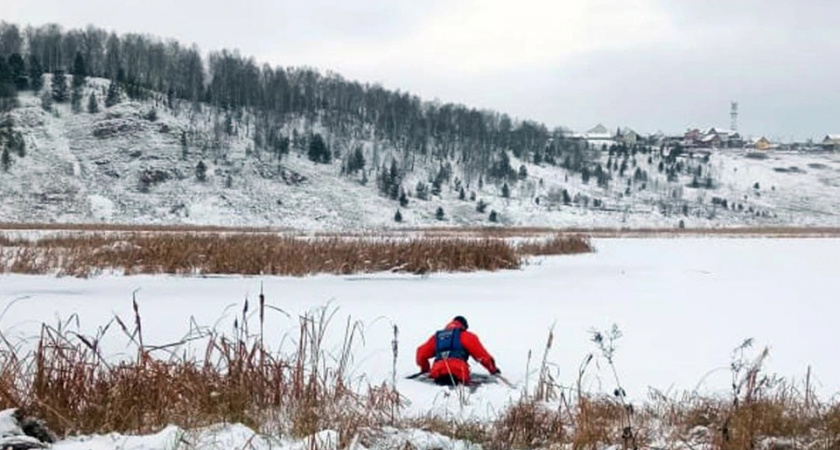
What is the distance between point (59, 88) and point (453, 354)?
77.1m

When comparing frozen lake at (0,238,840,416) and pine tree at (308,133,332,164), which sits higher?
pine tree at (308,133,332,164)

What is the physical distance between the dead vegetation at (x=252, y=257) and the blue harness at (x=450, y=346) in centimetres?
916

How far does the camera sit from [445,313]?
10109 millimetres

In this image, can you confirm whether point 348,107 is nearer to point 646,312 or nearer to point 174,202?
point 174,202

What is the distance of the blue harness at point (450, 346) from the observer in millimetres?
5989

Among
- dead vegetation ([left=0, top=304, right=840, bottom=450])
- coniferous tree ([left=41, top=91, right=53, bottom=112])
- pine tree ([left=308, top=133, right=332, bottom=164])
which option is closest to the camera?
dead vegetation ([left=0, top=304, right=840, bottom=450])

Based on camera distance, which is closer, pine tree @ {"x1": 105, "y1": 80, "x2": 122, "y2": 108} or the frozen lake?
the frozen lake

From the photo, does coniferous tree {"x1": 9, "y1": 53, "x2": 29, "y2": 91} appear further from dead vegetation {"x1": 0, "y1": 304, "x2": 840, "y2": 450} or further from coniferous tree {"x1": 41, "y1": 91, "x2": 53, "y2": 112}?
dead vegetation {"x1": 0, "y1": 304, "x2": 840, "y2": 450}

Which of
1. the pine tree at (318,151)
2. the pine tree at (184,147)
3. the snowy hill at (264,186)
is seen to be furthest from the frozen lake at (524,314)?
the pine tree at (318,151)

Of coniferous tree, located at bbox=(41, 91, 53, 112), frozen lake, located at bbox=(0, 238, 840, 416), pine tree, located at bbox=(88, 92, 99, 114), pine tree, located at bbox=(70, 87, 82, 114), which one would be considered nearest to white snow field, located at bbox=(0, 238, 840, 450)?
frozen lake, located at bbox=(0, 238, 840, 416)

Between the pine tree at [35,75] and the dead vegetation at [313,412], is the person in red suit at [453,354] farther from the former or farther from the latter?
the pine tree at [35,75]

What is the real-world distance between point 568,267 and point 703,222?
74184 mm

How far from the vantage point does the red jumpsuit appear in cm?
583

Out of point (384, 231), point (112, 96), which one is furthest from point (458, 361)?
point (112, 96)
